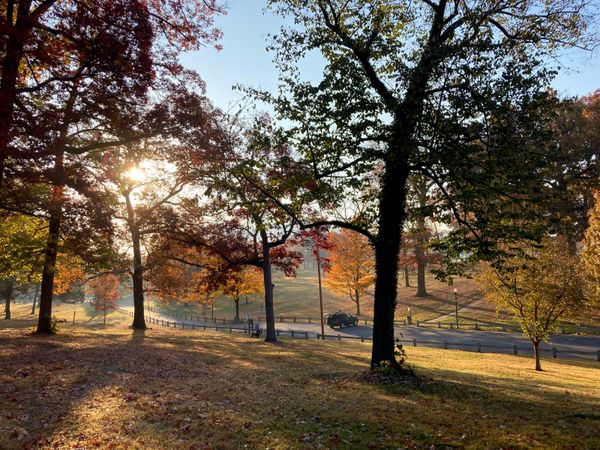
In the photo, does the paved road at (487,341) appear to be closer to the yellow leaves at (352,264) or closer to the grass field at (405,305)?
the grass field at (405,305)

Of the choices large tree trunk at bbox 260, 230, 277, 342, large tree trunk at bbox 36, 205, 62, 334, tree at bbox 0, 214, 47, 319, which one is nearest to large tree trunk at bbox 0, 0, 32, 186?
large tree trunk at bbox 36, 205, 62, 334

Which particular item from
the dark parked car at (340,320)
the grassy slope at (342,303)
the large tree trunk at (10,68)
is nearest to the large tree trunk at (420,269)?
the grassy slope at (342,303)

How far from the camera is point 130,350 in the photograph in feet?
53.4

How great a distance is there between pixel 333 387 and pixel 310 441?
4052mm

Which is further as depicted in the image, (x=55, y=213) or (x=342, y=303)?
(x=342, y=303)

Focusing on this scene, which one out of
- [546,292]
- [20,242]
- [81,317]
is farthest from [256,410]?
[81,317]

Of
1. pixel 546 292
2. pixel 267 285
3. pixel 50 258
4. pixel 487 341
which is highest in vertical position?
pixel 50 258

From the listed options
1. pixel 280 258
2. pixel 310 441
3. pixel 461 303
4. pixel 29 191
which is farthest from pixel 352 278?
pixel 310 441

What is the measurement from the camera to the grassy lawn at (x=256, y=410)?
250 inches

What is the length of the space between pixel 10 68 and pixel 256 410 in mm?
9671

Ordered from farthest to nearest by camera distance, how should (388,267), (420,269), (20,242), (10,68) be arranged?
1. (420,269)
2. (20,242)
3. (388,267)
4. (10,68)

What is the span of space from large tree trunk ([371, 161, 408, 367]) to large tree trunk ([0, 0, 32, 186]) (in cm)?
926

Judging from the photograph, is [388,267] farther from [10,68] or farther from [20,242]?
[20,242]

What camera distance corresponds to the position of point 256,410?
314 inches
